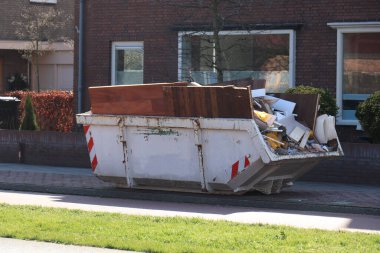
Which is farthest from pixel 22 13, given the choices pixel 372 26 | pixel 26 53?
pixel 372 26

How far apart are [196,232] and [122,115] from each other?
4560 millimetres

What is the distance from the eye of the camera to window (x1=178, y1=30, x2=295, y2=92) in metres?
18.7

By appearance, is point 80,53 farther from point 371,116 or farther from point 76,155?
point 371,116

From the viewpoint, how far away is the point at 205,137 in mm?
12859

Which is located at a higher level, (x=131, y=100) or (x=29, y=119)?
(x=131, y=100)

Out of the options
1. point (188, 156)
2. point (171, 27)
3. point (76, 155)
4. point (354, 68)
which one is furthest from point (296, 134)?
point (171, 27)

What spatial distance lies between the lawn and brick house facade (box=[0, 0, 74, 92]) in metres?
23.8

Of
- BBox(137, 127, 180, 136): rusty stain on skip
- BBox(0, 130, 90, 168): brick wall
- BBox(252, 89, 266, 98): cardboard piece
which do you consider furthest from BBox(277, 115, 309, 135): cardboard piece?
BBox(0, 130, 90, 168): brick wall

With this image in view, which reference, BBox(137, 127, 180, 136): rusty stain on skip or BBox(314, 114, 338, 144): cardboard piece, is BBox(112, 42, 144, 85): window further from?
BBox(314, 114, 338, 144): cardboard piece

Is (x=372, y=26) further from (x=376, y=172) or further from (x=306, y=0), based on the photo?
(x=376, y=172)

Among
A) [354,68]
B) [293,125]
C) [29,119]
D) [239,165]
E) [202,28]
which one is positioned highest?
[202,28]

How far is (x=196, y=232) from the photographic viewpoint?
9422 millimetres

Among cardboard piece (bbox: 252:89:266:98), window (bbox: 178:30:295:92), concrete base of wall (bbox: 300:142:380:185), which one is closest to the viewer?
cardboard piece (bbox: 252:89:266:98)

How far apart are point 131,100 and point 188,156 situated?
142cm
